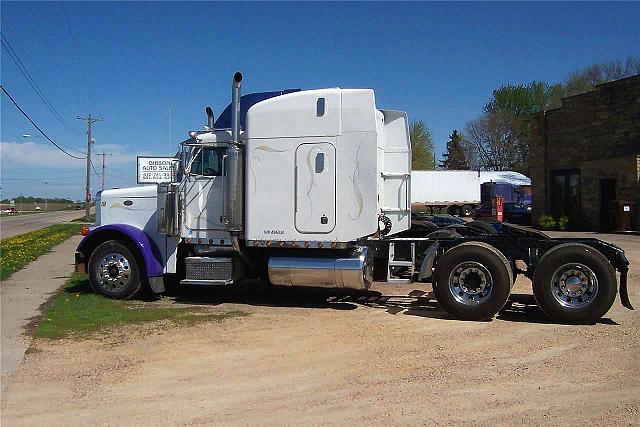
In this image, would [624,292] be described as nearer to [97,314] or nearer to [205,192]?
[205,192]

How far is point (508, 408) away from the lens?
5359 mm

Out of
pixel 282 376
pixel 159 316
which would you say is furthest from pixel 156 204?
pixel 282 376

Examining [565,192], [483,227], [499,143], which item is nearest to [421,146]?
[499,143]

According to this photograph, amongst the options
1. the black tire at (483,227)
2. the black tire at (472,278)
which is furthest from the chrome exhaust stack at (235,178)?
the black tire at (483,227)

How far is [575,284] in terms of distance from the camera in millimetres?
8773

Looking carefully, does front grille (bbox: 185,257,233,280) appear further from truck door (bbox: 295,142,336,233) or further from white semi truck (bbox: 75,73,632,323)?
truck door (bbox: 295,142,336,233)

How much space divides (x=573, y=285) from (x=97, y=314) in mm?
6862

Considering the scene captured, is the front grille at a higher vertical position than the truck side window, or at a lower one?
lower

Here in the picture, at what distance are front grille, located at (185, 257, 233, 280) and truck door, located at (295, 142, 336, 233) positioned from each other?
1416 millimetres

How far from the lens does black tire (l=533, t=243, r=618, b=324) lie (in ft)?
28.2

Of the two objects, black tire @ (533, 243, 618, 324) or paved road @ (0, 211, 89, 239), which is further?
paved road @ (0, 211, 89, 239)

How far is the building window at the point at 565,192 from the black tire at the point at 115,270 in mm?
24953

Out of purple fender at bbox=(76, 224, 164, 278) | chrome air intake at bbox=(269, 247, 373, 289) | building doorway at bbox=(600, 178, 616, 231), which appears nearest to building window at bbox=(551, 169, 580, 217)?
building doorway at bbox=(600, 178, 616, 231)

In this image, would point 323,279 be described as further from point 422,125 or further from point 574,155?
point 422,125
